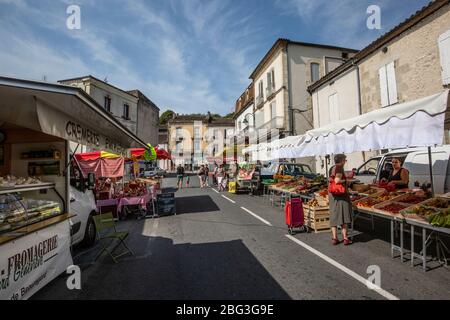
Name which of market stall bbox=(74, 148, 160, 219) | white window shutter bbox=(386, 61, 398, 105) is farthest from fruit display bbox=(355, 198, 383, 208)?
white window shutter bbox=(386, 61, 398, 105)

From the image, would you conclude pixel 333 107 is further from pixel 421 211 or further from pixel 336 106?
pixel 421 211

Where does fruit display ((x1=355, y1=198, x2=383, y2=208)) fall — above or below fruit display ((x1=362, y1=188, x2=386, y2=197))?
below

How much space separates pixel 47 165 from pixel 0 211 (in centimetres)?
148

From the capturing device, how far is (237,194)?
585 inches

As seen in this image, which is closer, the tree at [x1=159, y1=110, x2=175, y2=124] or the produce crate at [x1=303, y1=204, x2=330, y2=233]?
the produce crate at [x1=303, y1=204, x2=330, y2=233]

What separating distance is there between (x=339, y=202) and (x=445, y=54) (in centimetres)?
931

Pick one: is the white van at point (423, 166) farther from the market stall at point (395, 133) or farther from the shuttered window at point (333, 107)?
the shuttered window at point (333, 107)

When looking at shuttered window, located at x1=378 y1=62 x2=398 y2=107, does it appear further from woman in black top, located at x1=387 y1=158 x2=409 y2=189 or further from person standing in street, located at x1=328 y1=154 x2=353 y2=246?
person standing in street, located at x1=328 y1=154 x2=353 y2=246

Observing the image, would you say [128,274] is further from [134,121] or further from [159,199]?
[134,121]

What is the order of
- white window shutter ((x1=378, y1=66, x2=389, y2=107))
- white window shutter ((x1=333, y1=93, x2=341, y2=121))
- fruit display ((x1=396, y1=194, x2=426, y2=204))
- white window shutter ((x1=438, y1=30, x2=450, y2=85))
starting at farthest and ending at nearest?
1. white window shutter ((x1=333, y1=93, x2=341, y2=121))
2. white window shutter ((x1=378, y1=66, x2=389, y2=107))
3. white window shutter ((x1=438, y1=30, x2=450, y2=85))
4. fruit display ((x1=396, y1=194, x2=426, y2=204))

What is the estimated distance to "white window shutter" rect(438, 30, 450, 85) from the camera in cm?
988

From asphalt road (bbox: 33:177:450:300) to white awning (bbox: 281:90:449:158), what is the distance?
2.10 m

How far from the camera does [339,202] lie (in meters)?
5.41
